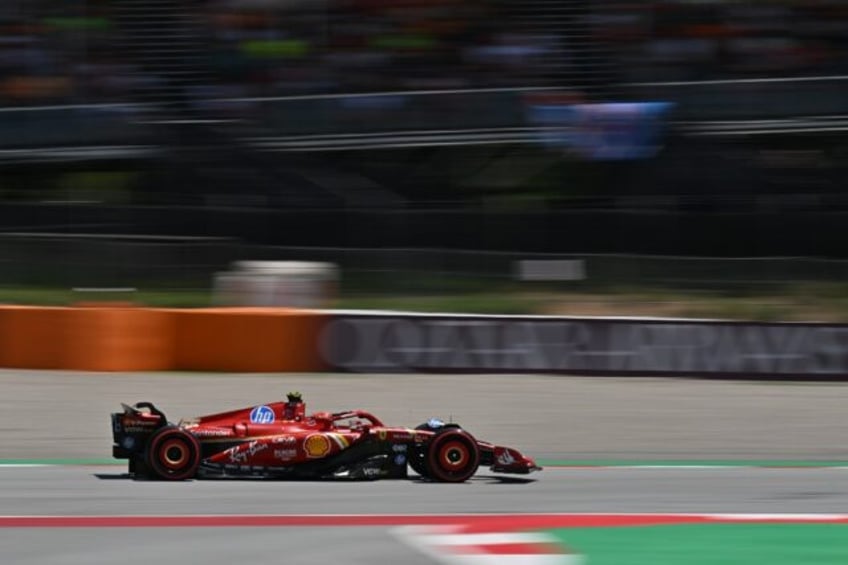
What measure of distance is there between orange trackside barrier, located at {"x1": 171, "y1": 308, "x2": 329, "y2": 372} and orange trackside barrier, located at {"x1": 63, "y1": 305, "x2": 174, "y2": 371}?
1.03 feet

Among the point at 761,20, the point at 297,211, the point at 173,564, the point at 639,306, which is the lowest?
the point at 173,564

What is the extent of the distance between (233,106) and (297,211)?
7.32 ft

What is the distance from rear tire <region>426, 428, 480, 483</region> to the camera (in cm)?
730

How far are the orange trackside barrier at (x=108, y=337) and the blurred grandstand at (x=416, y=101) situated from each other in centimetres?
235

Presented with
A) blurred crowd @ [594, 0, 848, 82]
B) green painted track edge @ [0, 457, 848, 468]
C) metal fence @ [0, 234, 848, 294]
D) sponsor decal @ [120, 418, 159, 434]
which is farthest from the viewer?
blurred crowd @ [594, 0, 848, 82]

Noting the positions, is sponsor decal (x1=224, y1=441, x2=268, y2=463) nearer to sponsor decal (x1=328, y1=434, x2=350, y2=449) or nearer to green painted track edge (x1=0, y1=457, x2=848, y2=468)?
sponsor decal (x1=328, y1=434, x2=350, y2=449)

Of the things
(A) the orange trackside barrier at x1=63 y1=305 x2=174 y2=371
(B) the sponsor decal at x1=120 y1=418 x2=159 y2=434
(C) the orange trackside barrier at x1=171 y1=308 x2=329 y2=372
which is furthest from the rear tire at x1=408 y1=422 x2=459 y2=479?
(A) the orange trackside barrier at x1=63 y1=305 x2=174 y2=371

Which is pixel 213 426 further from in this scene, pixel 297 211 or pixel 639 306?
pixel 297 211

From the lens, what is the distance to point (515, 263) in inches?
496

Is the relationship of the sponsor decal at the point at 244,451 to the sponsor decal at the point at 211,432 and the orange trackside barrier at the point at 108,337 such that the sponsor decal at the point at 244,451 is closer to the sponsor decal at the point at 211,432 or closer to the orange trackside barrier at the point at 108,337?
the sponsor decal at the point at 211,432

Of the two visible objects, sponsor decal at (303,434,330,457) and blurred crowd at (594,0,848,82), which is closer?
sponsor decal at (303,434,330,457)

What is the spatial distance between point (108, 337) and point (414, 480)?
573 cm

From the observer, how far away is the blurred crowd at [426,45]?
1594cm

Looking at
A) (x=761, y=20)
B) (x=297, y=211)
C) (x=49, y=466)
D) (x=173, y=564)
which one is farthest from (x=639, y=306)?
(x=173, y=564)
